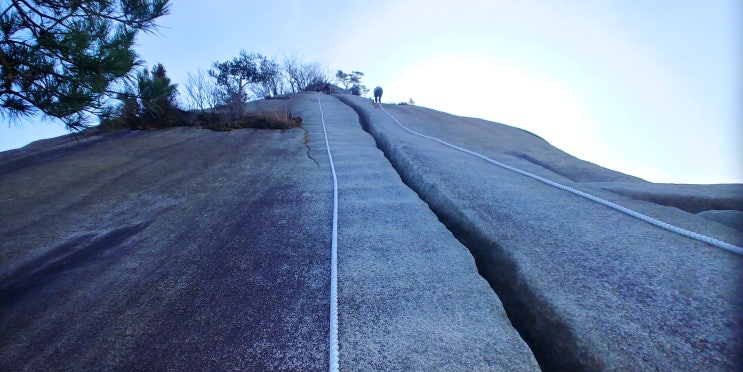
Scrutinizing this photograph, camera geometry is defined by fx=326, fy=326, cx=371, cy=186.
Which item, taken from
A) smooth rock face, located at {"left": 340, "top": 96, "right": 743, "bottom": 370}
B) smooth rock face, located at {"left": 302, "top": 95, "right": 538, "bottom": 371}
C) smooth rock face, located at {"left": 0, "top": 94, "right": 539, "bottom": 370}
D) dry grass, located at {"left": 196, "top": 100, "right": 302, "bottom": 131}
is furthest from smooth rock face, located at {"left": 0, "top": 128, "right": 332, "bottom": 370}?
dry grass, located at {"left": 196, "top": 100, "right": 302, "bottom": 131}

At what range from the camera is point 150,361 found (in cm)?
142

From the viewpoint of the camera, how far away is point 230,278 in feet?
6.59

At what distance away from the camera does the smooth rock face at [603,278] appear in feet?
4.57

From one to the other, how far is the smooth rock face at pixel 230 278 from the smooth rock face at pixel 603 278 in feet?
0.71

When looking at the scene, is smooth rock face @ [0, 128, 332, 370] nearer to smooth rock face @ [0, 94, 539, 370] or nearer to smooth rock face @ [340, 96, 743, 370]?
smooth rock face @ [0, 94, 539, 370]

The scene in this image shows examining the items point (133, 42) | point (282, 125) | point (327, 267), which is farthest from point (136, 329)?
point (282, 125)

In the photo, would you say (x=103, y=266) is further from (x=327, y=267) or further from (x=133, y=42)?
(x=133, y=42)

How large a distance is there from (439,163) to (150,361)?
3544mm

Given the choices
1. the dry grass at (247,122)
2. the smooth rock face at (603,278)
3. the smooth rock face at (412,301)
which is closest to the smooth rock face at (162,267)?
the smooth rock face at (412,301)

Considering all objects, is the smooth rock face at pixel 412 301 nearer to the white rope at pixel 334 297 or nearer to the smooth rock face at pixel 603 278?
the white rope at pixel 334 297

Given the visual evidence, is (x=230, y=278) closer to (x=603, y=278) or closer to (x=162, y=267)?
(x=162, y=267)

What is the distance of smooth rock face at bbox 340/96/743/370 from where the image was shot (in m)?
1.39

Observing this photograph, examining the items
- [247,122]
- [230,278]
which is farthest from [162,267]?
[247,122]

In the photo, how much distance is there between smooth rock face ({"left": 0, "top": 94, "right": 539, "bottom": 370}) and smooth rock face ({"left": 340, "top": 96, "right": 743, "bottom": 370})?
215mm
